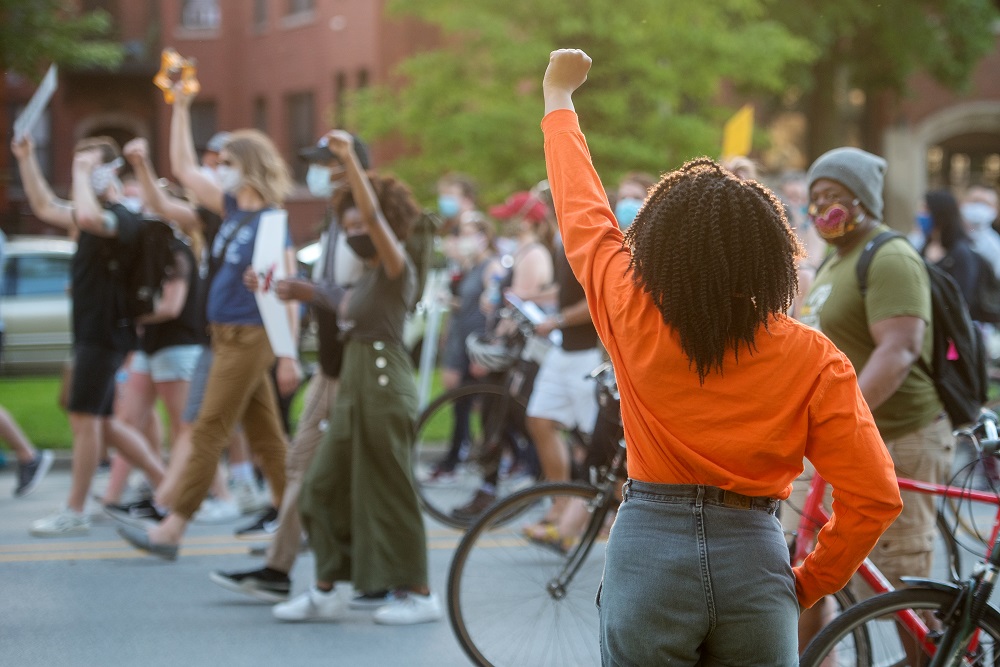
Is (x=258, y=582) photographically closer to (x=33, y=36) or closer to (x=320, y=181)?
(x=320, y=181)

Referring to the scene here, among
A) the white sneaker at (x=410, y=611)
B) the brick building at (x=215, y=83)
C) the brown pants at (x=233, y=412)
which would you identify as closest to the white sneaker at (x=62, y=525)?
the brown pants at (x=233, y=412)

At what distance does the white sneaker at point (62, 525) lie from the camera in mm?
7621

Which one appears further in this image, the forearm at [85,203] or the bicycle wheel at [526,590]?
the forearm at [85,203]

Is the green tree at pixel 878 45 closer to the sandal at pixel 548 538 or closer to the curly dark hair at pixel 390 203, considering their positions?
the curly dark hair at pixel 390 203

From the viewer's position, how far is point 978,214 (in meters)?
12.0

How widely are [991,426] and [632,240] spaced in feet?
5.56

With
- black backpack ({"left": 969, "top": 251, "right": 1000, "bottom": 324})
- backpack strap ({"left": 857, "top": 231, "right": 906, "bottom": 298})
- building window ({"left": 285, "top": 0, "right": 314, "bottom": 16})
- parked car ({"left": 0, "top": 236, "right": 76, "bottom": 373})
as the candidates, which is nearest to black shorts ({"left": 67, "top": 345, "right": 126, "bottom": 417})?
backpack strap ({"left": 857, "top": 231, "right": 906, "bottom": 298})

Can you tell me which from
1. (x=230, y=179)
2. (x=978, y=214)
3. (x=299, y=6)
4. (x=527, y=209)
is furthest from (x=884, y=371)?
(x=299, y=6)

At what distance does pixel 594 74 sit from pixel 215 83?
1803 cm

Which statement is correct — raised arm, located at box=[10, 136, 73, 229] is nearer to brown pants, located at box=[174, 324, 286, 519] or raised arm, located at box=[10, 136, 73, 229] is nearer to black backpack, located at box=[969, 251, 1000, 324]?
brown pants, located at box=[174, 324, 286, 519]

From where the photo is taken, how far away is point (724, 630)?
2746 mm

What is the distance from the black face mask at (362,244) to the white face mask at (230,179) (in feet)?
4.14

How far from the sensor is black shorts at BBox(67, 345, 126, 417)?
25.5 feet

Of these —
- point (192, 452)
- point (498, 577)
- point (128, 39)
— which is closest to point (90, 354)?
point (192, 452)
